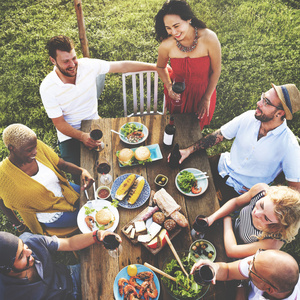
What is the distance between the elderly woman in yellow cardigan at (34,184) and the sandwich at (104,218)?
1.08 ft

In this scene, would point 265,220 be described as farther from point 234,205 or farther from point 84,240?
point 84,240

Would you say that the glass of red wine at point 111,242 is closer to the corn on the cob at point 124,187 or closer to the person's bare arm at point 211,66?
the corn on the cob at point 124,187

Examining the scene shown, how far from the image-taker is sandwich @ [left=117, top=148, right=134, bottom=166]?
2689 millimetres

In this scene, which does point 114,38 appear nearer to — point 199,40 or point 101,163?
point 199,40

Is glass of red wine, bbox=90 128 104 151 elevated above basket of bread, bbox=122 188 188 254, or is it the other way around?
glass of red wine, bbox=90 128 104 151

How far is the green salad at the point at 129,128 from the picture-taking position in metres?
2.97

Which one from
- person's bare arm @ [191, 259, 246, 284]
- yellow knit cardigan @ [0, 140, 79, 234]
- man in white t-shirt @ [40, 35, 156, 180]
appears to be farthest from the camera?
man in white t-shirt @ [40, 35, 156, 180]

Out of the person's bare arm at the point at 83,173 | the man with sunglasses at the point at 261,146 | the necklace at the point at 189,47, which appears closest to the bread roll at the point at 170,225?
the man with sunglasses at the point at 261,146

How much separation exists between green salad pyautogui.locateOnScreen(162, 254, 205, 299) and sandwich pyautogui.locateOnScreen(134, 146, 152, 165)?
986 millimetres

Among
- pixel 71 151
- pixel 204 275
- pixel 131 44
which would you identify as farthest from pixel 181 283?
pixel 131 44

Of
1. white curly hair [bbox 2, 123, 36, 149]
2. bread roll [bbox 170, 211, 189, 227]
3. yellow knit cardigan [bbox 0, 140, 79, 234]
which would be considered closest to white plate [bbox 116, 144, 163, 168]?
bread roll [bbox 170, 211, 189, 227]

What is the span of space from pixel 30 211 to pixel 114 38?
13.8ft

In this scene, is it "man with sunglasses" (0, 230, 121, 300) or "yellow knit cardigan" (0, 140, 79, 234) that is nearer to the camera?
"man with sunglasses" (0, 230, 121, 300)

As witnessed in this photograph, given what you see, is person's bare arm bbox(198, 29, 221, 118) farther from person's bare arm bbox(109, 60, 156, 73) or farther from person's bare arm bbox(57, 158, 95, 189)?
person's bare arm bbox(57, 158, 95, 189)
